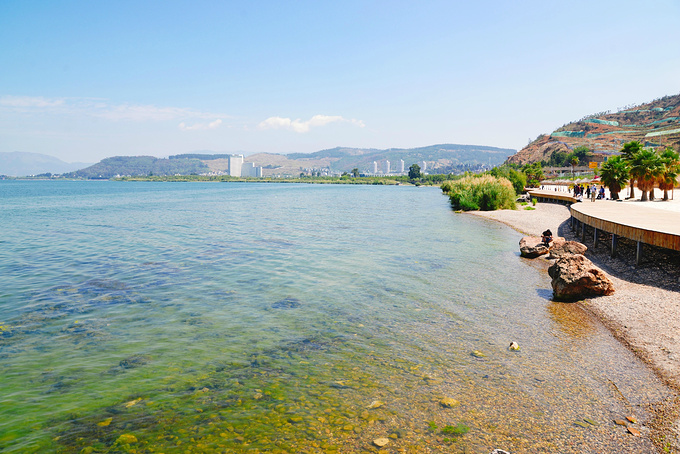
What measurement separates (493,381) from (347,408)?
3.55m

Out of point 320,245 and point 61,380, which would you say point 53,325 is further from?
point 320,245

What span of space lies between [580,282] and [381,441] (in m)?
12.0

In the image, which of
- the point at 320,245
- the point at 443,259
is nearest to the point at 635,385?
the point at 443,259

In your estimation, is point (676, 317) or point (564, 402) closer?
point (564, 402)

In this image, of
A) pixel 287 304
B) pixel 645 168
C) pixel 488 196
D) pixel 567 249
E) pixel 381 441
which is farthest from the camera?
pixel 488 196

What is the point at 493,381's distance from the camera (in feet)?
30.7

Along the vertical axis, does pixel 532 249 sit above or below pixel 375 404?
above

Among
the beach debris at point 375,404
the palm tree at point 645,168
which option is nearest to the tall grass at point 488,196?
the palm tree at point 645,168

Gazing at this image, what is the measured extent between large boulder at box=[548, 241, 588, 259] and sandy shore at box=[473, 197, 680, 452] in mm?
1242

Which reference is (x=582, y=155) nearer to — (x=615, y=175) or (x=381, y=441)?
(x=615, y=175)

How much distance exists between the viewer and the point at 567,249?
21688 millimetres

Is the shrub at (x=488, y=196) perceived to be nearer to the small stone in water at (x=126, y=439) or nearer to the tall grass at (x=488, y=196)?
the tall grass at (x=488, y=196)

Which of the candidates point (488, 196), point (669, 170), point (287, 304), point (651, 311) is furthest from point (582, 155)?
point (287, 304)

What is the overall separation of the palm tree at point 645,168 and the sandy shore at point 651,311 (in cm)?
2496
